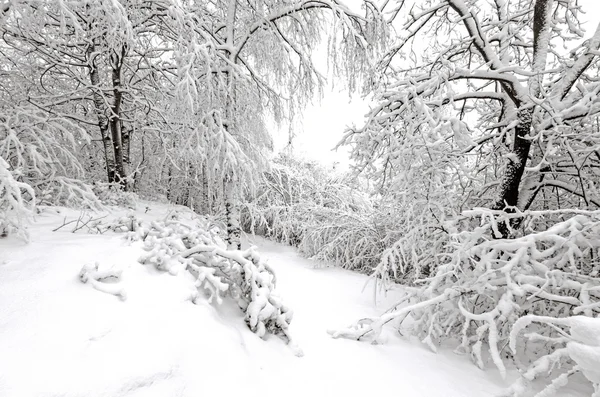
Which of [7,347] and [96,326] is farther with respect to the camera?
[96,326]

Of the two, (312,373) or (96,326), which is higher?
(96,326)

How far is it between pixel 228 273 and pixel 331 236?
4405 mm

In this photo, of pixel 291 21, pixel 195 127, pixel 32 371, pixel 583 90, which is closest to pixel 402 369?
pixel 32 371

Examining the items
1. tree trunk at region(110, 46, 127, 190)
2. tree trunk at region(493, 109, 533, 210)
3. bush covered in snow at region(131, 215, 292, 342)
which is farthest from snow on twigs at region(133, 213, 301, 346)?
tree trunk at region(110, 46, 127, 190)

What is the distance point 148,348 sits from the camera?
1460 mm

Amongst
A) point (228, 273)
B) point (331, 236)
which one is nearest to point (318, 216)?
point (331, 236)

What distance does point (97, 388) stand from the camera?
1.19 meters

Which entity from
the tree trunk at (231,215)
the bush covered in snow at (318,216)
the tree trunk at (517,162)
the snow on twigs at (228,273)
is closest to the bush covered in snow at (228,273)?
the snow on twigs at (228,273)

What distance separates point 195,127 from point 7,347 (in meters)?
3.49

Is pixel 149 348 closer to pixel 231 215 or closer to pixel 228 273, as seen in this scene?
pixel 228 273

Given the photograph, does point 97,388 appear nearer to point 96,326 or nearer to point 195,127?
point 96,326

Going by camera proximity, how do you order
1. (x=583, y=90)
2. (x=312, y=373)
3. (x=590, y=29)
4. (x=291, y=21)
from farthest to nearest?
(x=291, y=21)
(x=590, y=29)
(x=583, y=90)
(x=312, y=373)

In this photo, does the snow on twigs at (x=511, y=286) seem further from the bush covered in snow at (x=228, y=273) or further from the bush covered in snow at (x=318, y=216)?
the bush covered in snow at (x=318, y=216)

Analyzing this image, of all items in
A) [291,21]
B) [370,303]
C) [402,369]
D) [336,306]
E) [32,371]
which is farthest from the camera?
[291,21]
